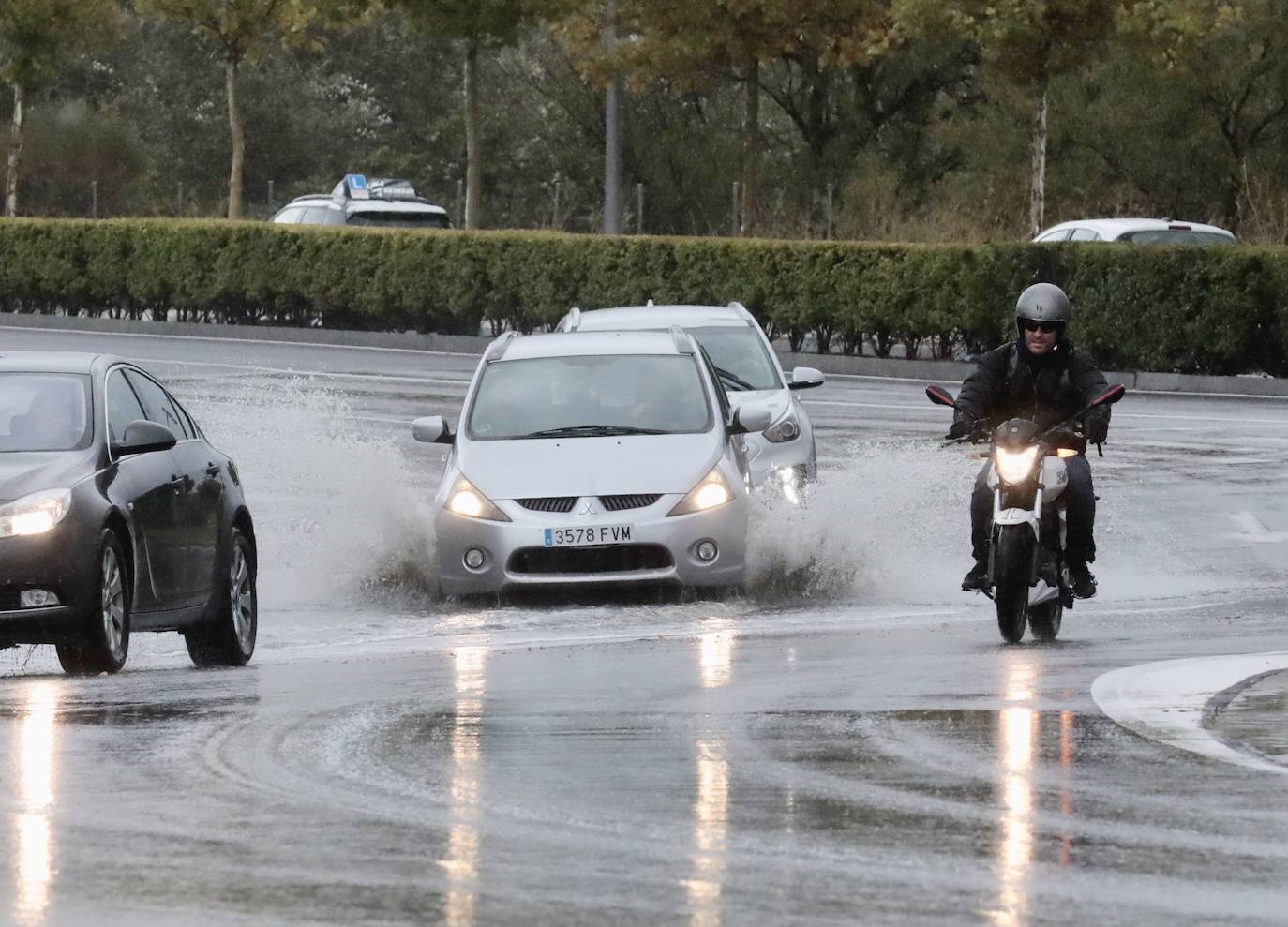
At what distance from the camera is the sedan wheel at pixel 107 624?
11391 mm

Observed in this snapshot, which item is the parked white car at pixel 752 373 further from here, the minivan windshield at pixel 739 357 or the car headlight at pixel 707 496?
the car headlight at pixel 707 496

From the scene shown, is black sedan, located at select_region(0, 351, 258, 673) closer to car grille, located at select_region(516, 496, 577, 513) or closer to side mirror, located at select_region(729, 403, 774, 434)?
car grille, located at select_region(516, 496, 577, 513)

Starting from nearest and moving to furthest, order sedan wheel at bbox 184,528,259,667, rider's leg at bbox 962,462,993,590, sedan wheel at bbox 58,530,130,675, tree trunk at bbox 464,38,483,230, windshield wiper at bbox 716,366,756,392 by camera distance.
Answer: sedan wheel at bbox 58,530,130,675, sedan wheel at bbox 184,528,259,667, rider's leg at bbox 962,462,993,590, windshield wiper at bbox 716,366,756,392, tree trunk at bbox 464,38,483,230

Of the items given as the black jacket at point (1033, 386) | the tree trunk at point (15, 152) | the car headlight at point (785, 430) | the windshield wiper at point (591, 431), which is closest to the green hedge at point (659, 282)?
the tree trunk at point (15, 152)

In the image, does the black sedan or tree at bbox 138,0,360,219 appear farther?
tree at bbox 138,0,360,219

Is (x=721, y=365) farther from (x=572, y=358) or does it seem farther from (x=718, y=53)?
(x=718, y=53)

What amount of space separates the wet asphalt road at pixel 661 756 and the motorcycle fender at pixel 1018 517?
548mm

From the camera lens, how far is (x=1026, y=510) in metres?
12.3

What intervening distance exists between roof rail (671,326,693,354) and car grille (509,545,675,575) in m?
2.13

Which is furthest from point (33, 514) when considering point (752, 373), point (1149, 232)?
point (1149, 232)

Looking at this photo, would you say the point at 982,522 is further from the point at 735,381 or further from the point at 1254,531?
the point at 735,381

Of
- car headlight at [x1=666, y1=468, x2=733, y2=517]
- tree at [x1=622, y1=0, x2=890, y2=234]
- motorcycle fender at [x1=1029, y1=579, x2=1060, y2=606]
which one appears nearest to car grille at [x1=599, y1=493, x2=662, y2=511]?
car headlight at [x1=666, y1=468, x2=733, y2=517]

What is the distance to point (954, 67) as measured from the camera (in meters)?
53.8

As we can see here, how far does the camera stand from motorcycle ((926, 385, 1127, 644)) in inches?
483
